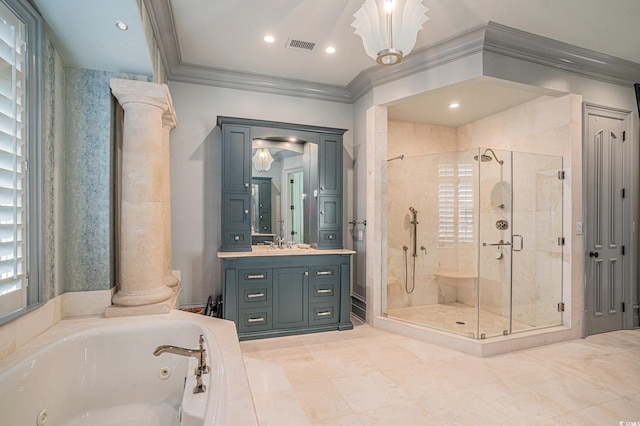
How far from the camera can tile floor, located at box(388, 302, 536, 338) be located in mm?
3045

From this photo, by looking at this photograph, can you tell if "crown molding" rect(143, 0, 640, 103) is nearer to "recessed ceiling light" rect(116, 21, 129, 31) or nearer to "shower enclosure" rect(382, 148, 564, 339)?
"recessed ceiling light" rect(116, 21, 129, 31)

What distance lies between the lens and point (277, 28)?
2.70 meters

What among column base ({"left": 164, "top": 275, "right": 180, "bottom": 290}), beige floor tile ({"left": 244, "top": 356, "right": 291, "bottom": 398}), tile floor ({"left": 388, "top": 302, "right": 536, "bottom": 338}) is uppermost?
column base ({"left": 164, "top": 275, "right": 180, "bottom": 290})

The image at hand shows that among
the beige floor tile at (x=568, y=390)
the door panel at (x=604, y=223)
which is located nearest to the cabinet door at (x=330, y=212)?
the beige floor tile at (x=568, y=390)

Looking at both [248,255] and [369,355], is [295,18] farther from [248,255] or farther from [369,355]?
[369,355]

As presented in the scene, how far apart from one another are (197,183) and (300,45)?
6.04 feet

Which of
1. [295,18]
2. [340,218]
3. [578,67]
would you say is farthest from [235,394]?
[578,67]

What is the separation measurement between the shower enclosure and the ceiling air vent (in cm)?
162

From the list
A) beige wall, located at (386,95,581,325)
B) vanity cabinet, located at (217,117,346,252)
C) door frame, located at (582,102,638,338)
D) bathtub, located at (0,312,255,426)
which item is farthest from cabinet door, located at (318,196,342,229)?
door frame, located at (582,102,638,338)

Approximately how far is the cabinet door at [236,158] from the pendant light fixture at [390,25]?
1790 millimetres

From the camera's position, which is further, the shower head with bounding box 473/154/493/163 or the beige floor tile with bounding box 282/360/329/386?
the shower head with bounding box 473/154/493/163

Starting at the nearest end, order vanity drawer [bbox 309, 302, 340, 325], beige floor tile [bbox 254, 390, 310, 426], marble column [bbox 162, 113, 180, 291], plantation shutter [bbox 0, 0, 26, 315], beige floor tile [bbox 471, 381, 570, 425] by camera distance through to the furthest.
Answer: plantation shutter [bbox 0, 0, 26, 315]
beige floor tile [bbox 254, 390, 310, 426]
beige floor tile [bbox 471, 381, 570, 425]
marble column [bbox 162, 113, 180, 291]
vanity drawer [bbox 309, 302, 340, 325]

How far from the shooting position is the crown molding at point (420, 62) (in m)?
2.66

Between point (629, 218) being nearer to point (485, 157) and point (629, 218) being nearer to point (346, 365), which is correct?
point (485, 157)
